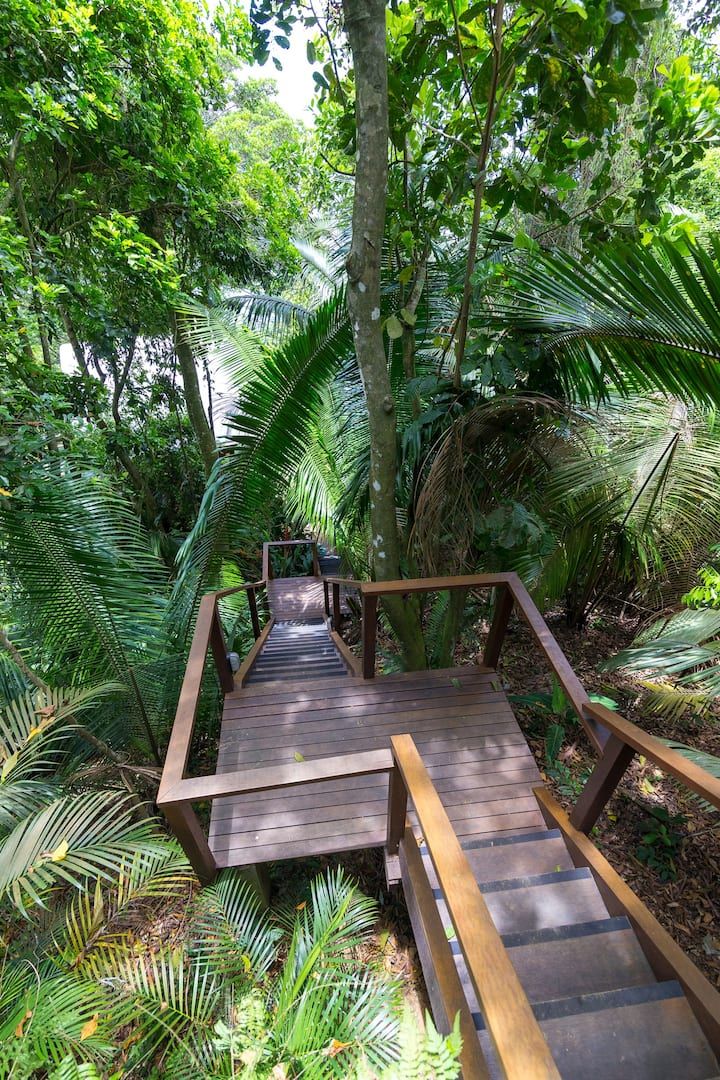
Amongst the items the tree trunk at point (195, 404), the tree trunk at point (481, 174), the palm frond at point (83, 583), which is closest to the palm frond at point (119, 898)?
the palm frond at point (83, 583)

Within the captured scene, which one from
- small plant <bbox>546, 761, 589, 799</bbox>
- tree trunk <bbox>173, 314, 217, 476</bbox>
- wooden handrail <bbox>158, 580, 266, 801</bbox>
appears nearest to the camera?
wooden handrail <bbox>158, 580, 266, 801</bbox>

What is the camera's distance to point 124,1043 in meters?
1.72

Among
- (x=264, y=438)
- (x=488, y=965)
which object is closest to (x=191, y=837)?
(x=488, y=965)

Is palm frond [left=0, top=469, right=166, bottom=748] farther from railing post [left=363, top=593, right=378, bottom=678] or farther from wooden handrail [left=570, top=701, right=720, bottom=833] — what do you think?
wooden handrail [left=570, top=701, right=720, bottom=833]

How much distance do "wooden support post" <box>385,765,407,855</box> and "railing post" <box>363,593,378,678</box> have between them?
995 mm

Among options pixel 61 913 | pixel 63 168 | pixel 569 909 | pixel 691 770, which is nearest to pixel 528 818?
pixel 569 909

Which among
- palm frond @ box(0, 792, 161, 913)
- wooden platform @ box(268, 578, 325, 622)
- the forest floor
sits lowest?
wooden platform @ box(268, 578, 325, 622)

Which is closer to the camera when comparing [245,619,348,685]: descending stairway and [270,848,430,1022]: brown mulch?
[270,848,430,1022]: brown mulch

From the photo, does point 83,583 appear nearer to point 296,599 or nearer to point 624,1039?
point 624,1039

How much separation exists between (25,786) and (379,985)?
6.03ft

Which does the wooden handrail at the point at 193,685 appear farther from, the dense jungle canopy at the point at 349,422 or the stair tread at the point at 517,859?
the stair tread at the point at 517,859

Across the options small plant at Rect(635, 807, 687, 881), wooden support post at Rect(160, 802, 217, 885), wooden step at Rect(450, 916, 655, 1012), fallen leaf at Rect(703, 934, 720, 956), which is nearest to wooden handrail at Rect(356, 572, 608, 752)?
wooden step at Rect(450, 916, 655, 1012)

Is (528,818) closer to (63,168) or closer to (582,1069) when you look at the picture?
(582,1069)

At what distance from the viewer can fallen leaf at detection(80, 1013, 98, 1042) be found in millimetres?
1520
